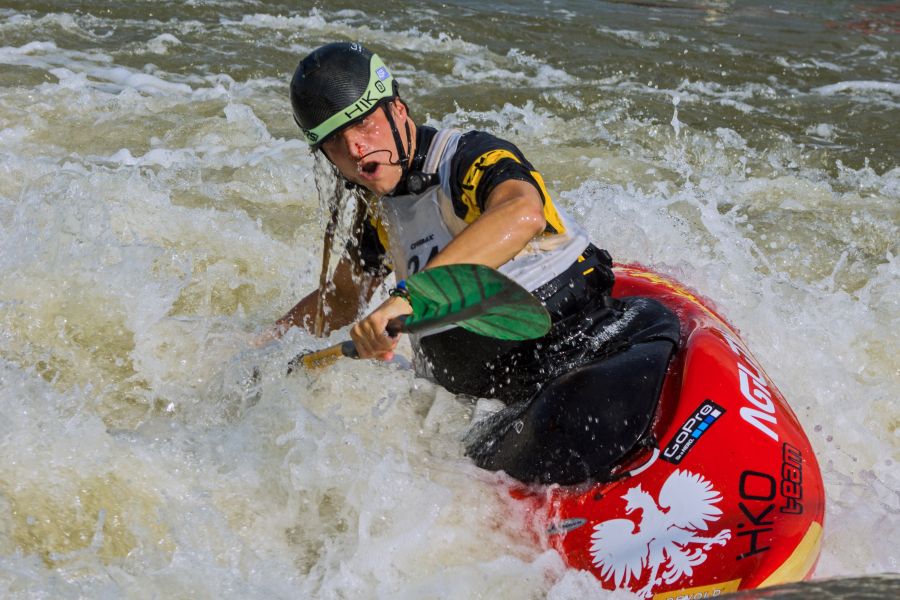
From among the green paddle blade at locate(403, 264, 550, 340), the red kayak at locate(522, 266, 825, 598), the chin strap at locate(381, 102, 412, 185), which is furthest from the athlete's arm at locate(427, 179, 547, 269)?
the red kayak at locate(522, 266, 825, 598)

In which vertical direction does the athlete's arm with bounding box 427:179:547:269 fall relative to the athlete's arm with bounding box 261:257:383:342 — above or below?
above

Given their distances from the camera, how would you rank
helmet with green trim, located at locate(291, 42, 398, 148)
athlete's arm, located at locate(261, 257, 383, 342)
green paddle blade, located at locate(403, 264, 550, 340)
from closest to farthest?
1. green paddle blade, located at locate(403, 264, 550, 340)
2. helmet with green trim, located at locate(291, 42, 398, 148)
3. athlete's arm, located at locate(261, 257, 383, 342)

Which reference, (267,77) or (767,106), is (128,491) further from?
(767,106)

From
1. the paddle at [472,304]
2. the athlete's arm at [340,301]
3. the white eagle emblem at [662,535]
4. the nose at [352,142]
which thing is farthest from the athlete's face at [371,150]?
the white eagle emblem at [662,535]

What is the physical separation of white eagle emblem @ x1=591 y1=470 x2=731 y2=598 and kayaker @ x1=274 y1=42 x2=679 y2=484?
0.14 meters

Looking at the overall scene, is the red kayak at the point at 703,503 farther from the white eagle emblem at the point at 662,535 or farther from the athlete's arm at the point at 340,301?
Result: the athlete's arm at the point at 340,301

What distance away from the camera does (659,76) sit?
327 inches

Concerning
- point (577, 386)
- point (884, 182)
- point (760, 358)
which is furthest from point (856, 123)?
point (577, 386)

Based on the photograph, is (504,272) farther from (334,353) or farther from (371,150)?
(334,353)

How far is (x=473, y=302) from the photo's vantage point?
2.32m

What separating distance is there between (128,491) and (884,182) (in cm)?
515

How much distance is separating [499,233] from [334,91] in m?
0.63

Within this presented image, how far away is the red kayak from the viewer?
2350mm

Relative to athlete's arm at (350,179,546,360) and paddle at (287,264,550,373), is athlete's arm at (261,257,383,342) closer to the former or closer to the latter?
athlete's arm at (350,179,546,360)
